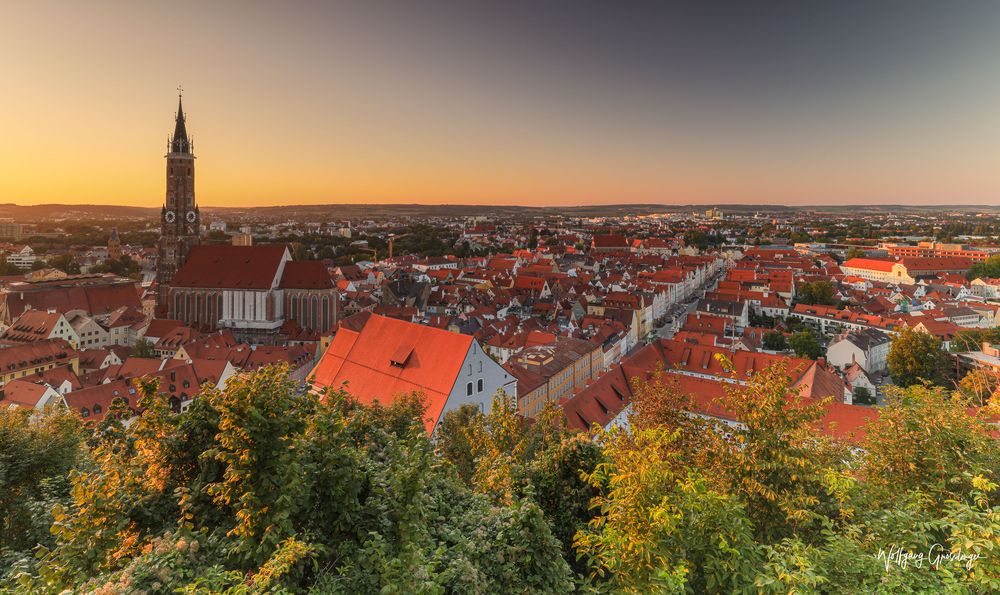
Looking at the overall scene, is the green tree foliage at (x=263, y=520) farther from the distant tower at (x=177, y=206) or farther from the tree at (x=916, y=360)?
the distant tower at (x=177, y=206)

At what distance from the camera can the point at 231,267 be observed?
188 ft

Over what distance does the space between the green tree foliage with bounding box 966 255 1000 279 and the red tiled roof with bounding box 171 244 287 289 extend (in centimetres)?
12295

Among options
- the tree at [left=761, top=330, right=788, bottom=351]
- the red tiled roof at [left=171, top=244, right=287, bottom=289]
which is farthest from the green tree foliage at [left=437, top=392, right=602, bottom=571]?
the red tiled roof at [left=171, top=244, right=287, bottom=289]

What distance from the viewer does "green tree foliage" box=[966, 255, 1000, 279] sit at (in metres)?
98.2

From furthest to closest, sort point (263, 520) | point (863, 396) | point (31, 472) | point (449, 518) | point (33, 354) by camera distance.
Answer: point (863, 396)
point (33, 354)
point (31, 472)
point (449, 518)
point (263, 520)

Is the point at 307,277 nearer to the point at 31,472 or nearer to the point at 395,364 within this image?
the point at 395,364

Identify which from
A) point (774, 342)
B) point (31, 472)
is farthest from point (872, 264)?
point (31, 472)

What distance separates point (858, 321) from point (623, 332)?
30.2 m

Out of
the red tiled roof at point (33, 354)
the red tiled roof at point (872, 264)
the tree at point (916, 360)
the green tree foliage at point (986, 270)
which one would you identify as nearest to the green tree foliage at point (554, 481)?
the red tiled roof at point (33, 354)

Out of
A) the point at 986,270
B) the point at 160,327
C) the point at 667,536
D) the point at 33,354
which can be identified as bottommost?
the point at 33,354

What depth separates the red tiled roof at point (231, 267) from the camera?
184 feet

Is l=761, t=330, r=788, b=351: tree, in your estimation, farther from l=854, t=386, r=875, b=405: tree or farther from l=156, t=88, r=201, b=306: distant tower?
l=156, t=88, r=201, b=306: distant tower

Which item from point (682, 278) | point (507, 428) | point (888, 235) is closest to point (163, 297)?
point (507, 428)

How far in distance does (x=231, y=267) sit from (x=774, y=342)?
5773 cm
